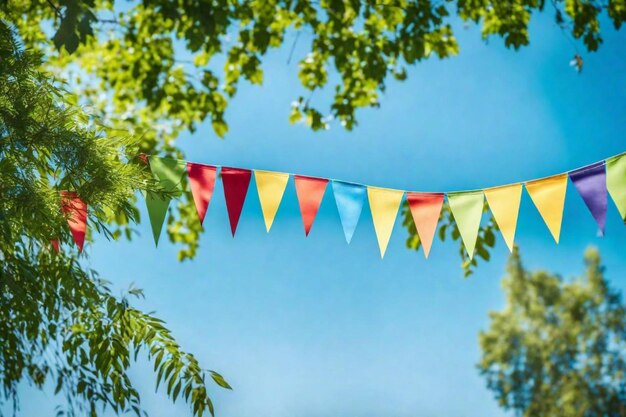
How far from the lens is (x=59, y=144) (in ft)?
7.21

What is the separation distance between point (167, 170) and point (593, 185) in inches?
67.7

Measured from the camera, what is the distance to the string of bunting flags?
8.62 ft

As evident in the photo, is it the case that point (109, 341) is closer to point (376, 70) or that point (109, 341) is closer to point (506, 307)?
point (376, 70)

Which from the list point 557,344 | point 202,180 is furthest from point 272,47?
point 557,344

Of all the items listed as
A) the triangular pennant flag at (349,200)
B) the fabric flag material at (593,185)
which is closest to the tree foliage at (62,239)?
the triangular pennant flag at (349,200)

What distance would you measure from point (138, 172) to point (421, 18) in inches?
112

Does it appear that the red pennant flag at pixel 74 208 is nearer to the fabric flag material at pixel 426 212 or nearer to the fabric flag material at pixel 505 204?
the fabric flag material at pixel 426 212

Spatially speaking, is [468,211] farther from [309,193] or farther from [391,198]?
[309,193]

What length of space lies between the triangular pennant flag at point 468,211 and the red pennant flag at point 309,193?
54cm

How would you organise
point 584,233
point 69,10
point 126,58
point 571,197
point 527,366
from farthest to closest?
point 527,366 → point 584,233 → point 571,197 → point 126,58 → point 69,10

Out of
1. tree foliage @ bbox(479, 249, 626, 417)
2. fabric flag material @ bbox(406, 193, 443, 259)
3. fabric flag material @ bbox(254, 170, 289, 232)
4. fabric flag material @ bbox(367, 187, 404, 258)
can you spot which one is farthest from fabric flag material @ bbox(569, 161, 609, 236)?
tree foliage @ bbox(479, 249, 626, 417)

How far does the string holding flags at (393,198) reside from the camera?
2.63 m

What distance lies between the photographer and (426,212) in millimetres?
2809

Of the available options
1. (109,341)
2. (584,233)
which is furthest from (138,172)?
(584,233)
